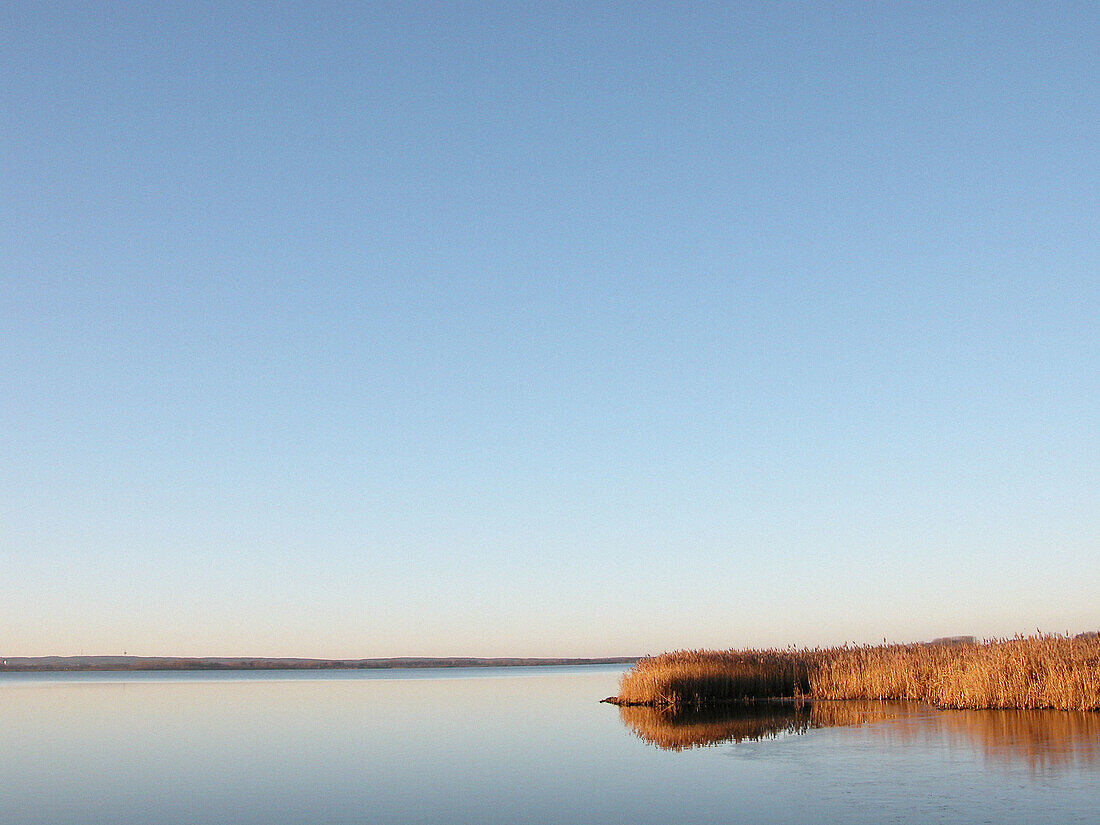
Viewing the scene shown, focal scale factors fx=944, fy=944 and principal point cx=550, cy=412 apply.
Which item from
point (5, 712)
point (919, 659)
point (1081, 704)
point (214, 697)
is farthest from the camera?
point (214, 697)

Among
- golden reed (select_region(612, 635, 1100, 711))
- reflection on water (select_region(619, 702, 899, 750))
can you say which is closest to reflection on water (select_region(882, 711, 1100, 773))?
golden reed (select_region(612, 635, 1100, 711))

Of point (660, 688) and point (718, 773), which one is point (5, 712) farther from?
point (718, 773)

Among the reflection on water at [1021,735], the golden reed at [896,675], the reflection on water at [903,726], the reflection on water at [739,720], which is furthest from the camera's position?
the golden reed at [896,675]

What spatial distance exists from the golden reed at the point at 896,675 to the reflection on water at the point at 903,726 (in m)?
0.77

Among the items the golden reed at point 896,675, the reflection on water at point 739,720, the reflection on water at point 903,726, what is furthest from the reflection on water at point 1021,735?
the reflection on water at point 739,720

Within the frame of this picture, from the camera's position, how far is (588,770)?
17.8 metres

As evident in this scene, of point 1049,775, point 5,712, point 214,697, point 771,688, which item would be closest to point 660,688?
point 771,688

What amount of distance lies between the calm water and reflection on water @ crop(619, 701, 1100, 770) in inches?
2.7

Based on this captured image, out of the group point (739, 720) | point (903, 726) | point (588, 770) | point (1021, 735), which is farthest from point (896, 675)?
point (588, 770)

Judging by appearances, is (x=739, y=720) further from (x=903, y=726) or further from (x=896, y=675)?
(x=896, y=675)

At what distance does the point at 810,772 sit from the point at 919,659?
14.8m

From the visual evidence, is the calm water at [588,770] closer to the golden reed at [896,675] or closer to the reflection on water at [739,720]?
the reflection on water at [739,720]

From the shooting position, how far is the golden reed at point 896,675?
22.5 m

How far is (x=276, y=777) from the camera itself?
58.9ft
